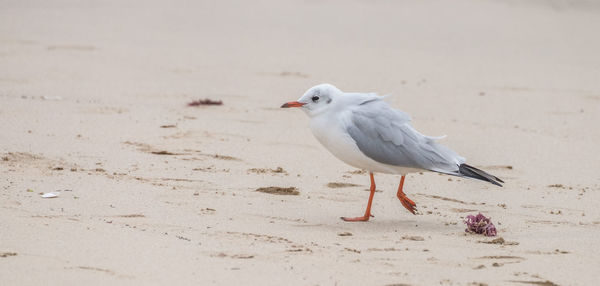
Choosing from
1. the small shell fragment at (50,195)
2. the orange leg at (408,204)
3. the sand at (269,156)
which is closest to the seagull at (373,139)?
the orange leg at (408,204)

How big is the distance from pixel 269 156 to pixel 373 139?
67.0 inches

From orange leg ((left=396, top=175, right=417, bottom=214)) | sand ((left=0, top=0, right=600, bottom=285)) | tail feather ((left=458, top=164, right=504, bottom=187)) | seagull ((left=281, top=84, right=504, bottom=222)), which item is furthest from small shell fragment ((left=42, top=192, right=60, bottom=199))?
tail feather ((left=458, top=164, right=504, bottom=187))

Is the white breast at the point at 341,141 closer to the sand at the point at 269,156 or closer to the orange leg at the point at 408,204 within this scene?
the orange leg at the point at 408,204

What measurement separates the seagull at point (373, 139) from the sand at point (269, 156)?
1.14 feet

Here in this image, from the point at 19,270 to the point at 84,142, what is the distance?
300 cm

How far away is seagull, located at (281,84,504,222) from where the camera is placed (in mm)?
5387

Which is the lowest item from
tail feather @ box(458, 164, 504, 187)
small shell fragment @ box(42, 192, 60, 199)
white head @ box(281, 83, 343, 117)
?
small shell fragment @ box(42, 192, 60, 199)

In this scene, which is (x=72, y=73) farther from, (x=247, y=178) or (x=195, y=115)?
(x=247, y=178)

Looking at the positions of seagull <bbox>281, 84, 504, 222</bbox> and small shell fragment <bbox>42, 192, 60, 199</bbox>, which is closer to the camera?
small shell fragment <bbox>42, 192, 60, 199</bbox>

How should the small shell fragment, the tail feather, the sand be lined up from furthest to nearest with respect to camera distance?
the tail feather, the small shell fragment, the sand

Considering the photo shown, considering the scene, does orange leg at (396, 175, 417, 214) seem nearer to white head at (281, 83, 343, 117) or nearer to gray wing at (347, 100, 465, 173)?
gray wing at (347, 100, 465, 173)

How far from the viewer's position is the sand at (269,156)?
4.33 meters

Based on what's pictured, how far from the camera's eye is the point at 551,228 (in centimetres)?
529

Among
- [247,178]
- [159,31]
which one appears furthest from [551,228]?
[159,31]
